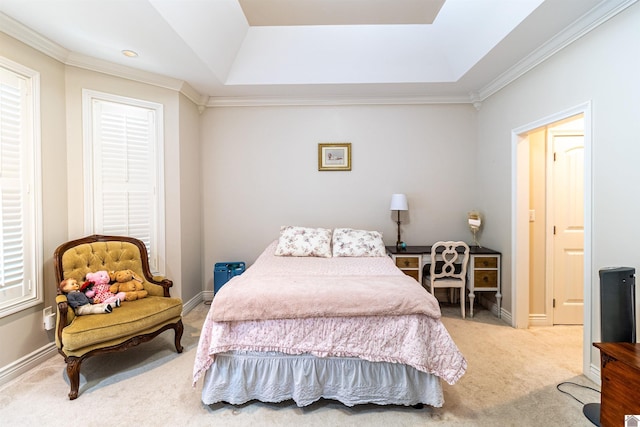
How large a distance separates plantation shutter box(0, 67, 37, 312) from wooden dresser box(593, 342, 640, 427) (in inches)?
149

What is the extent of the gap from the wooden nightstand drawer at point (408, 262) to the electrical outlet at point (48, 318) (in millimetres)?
3250

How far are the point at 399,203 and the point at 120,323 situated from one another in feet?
9.66

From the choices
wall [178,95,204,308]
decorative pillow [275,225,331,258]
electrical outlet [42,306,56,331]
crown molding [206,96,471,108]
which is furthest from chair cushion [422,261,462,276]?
electrical outlet [42,306,56,331]

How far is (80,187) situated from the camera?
2.76 meters

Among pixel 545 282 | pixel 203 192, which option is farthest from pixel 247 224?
pixel 545 282

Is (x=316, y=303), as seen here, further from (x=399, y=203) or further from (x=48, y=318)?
(x=48, y=318)

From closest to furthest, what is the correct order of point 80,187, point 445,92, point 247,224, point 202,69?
point 80,187 → point 202,69 → point 445,92 → point 247,224

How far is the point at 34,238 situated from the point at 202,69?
2.07 m

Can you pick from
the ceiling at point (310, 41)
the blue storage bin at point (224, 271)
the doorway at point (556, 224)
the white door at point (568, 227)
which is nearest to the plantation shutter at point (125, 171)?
the ceiling at point (310, 41)

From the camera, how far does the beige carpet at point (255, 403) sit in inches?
69.6

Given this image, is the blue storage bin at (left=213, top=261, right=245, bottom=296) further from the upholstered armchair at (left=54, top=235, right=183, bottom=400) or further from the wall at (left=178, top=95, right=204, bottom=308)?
the upholstered armchair at (left=54, top=235, right=183, bottom=400)

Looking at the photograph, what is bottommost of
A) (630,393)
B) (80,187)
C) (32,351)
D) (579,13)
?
(32,351)

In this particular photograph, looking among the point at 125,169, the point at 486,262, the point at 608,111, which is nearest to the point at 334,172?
the point at 486,262

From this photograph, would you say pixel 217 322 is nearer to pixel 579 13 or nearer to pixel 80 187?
pixel 80 187
